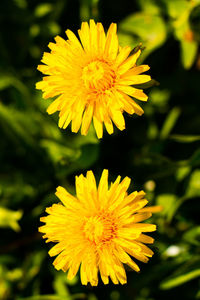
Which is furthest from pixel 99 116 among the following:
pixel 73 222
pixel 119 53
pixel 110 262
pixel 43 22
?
pixel 43 22

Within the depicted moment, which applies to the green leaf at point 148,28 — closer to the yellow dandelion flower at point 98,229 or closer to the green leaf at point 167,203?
the green leaf at point 167,203

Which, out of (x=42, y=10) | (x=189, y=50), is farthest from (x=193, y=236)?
(x=42, y=10)

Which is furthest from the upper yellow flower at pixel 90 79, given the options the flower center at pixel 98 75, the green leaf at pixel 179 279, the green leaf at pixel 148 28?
the green leaf at pixel 179 279

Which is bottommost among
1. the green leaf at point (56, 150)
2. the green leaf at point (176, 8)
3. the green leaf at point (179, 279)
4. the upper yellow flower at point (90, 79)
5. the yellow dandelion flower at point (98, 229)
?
the green leaf at point (179, 279)

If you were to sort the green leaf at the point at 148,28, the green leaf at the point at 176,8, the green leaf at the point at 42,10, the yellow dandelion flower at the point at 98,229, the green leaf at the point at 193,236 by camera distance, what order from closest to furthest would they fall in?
the yellow dandelion flower at the point at 98,229 < the green leaf at the point at 193,236 < the green leaf at the point at 176,8 < the green leaf at the point at 148,28 < the green leaf at the point at 42,10

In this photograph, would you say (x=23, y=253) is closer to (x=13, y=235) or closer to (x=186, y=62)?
(x=13, y=235)

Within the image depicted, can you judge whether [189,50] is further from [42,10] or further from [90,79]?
[42,10]

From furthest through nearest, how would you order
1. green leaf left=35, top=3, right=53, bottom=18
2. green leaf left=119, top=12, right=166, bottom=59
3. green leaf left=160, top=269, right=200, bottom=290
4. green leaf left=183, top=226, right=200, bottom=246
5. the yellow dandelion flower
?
green leaf left=35, top=3, right=53, bottom=18 < green leaf left=119, top=12, right=166, bottom=59 < green leaf left=183, top=226, right=200, bottom=246 < green leaf left=160, top=269, right=200, bottom=290 < the yellow dandelion flower

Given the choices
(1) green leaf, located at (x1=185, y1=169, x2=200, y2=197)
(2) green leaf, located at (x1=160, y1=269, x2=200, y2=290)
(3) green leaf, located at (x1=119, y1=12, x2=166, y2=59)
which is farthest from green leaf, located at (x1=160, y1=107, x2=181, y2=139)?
(2) green leaf, located at (x1=160, y1=269, x2=200, y2=290)

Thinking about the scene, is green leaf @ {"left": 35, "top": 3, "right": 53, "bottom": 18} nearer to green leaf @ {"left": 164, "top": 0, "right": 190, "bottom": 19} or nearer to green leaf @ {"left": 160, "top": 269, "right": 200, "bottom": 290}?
green leaf @ {"left": 164, "top": 0, "right": 190, "bottom": 19}
